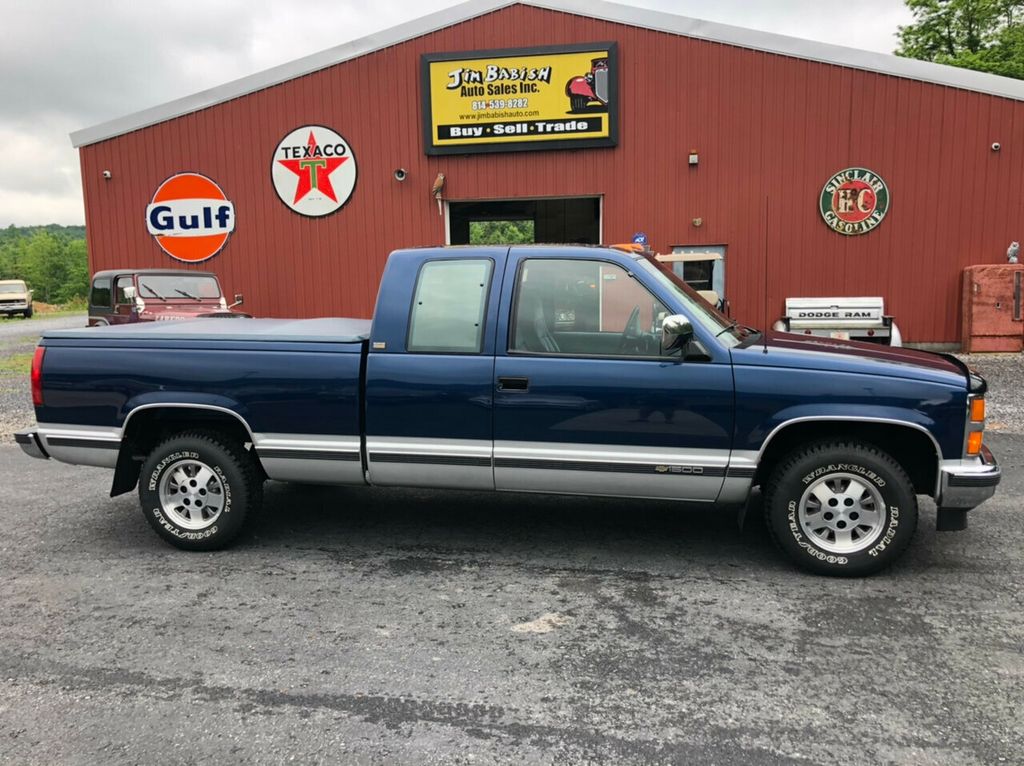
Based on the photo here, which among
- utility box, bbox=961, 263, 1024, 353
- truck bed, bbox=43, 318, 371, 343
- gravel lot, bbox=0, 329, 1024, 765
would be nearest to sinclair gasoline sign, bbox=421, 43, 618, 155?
utility box, bbox=961, 263, 1024, 353

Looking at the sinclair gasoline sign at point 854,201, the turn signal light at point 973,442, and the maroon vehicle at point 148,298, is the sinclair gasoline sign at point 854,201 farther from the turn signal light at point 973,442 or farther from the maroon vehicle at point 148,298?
the turn signal light at point 973,442

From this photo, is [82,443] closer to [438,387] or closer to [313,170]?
[438,387]

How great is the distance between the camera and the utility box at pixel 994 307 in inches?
517

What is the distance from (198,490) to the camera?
182 inches

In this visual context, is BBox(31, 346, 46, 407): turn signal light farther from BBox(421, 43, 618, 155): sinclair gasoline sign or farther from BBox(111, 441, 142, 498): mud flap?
BBox(421, 43, 618, 155): sinclair gasoline sign

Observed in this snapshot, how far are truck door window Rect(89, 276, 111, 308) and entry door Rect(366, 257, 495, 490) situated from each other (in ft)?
33.7

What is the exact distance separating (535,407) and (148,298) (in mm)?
10546

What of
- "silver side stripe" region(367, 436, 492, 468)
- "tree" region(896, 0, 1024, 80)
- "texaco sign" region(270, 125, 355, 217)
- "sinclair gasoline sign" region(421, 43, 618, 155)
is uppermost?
"tree" region(896, 0, 1024, 80)

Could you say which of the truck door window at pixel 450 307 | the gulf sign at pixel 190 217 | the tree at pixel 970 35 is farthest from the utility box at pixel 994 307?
the tree at pixel 970 35

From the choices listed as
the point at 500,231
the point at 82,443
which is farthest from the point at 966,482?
the point at 500,231

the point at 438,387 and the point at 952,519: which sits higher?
the point at 438,387

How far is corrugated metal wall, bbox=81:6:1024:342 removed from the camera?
13.5 meters

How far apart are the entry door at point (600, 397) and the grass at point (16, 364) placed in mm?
12100

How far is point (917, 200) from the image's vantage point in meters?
13.7
